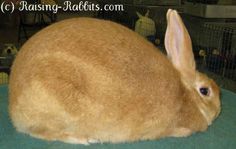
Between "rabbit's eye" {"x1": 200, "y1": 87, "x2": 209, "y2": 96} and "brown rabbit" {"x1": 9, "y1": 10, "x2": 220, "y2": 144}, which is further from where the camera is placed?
"rabbit's eye" {"x1": 200, "y1": 87, "x2": 209, "y2": 96}

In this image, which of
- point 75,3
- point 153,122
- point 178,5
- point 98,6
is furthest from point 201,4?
point 153,122

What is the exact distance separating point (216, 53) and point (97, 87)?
1429 millimetres

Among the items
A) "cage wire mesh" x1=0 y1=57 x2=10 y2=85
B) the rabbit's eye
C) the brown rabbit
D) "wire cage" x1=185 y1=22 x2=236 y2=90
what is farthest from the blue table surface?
"wire cage" x1=185 y1=22 x2=236 y2=90

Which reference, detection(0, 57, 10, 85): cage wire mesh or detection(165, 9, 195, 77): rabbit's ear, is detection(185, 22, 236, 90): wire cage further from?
detection(0, 57, 10, 85): cage wire mesh

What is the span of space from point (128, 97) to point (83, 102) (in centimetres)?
13

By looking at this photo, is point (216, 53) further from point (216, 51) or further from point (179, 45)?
point (179, 45)

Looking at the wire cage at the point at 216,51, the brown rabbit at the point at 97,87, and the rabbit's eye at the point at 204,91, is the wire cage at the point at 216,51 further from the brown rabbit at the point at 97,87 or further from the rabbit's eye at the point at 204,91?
the brown rabbit at the point at 97,87

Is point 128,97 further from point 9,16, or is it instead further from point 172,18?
point 9,16

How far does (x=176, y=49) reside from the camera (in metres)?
1.33

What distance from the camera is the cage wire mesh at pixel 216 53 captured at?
90.6 inches

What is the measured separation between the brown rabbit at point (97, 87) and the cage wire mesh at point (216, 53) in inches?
41.3

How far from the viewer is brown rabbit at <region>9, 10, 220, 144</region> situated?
1.15 m

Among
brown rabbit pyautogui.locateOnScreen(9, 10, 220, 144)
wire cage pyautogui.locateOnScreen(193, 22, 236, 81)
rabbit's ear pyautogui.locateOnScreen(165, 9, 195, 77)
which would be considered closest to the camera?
brown rabbit pyautogui.locateOnScreen(9, 10, 220, 144)

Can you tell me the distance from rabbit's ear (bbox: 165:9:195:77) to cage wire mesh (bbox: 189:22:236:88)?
39.0 inches
